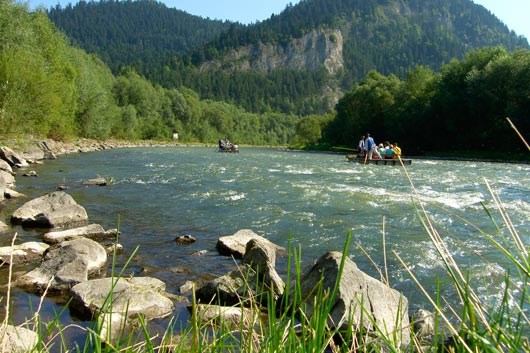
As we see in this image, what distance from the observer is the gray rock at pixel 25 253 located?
7.70 metres

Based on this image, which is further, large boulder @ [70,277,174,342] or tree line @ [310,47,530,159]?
tree line @ [310,47,530,159]

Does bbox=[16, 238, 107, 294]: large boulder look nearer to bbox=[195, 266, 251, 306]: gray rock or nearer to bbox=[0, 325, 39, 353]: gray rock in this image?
bbox=[195, 266, 251, 306]: gray rock

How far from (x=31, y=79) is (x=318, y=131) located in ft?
262

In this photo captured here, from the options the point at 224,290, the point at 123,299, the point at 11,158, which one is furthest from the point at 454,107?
the point at 123,299

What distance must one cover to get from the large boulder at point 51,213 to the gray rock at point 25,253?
8.25 feet

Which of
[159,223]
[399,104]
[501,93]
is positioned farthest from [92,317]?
[399,104]

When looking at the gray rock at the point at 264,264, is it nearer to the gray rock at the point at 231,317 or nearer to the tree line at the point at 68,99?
the gray rock at the point at 231,317

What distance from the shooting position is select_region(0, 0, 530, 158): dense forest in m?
29.8

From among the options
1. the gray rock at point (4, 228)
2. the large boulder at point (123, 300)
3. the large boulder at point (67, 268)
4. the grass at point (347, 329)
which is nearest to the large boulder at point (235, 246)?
the large boulder at point (67, 268)

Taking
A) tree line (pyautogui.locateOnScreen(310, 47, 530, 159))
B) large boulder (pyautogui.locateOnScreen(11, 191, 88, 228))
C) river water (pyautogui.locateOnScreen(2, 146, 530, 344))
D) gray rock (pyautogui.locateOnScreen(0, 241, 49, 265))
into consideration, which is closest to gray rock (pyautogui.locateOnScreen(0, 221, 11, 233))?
river water (pyautogui.locateOnScreen(2, 146, 530, 344))

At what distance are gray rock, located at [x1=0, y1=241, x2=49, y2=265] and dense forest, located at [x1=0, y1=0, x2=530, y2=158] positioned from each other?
21.2 m

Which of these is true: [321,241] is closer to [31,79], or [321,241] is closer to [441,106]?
[31,79]

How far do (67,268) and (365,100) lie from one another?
71.4 meters

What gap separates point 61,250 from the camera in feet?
24.1
